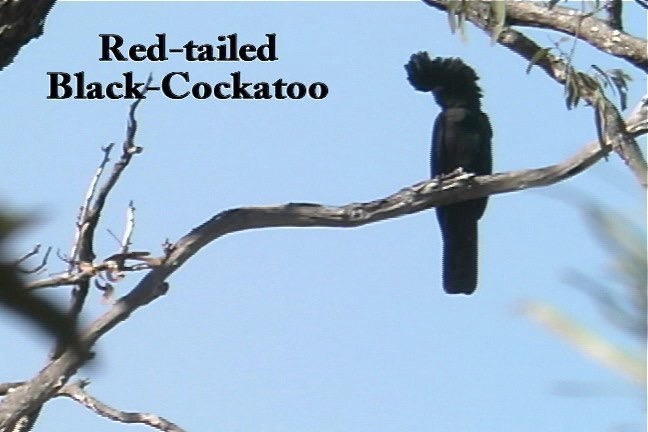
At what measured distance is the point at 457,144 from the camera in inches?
180

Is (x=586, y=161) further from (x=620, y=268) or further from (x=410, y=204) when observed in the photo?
(x=620, y=268)

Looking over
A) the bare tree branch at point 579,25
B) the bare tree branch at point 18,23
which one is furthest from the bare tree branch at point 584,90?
the bare tree branch at point 18,23

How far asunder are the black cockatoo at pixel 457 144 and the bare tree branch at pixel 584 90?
101 centimetres

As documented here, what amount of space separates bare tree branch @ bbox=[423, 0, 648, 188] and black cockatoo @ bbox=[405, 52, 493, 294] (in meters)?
1.01

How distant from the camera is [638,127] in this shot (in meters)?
3.31

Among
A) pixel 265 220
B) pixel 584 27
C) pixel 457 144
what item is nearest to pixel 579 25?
pixel 584 27

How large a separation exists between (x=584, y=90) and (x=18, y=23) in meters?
1.85

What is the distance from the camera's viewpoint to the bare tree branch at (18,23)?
195cm

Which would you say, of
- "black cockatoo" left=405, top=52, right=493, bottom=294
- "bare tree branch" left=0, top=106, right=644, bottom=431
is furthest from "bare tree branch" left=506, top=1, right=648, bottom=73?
"black cockatoo" left=405, top=52, right=493, bottom=294

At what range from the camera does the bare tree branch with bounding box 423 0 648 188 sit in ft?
10.5

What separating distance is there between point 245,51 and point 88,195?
0.79 meters

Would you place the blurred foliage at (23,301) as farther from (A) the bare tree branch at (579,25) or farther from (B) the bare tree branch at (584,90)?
(A) the bare tree branch at (579,25)

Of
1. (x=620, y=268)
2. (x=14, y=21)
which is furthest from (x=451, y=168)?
(x=620, y=268)

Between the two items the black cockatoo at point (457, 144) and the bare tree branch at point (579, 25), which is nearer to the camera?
the bare tree branch at point (579, 25)
